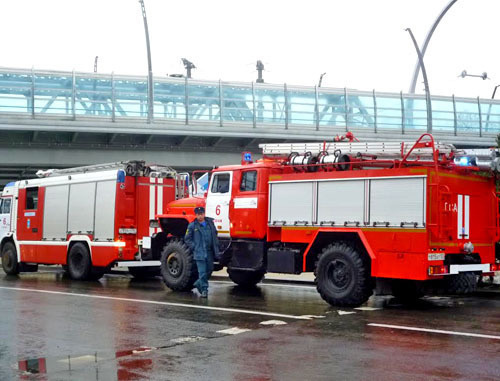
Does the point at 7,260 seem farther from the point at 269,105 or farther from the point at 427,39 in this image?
the point at 427,39

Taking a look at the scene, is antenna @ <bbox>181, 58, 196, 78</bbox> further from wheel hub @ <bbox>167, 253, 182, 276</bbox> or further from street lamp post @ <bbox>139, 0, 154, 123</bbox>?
wheel hub @ <bbox>167, 253, 182, 276</bbox>

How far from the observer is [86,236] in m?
18.9

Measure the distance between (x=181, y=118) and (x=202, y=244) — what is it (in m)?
18.4

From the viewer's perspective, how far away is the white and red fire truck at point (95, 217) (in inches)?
719

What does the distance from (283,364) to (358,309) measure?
16.3 ft

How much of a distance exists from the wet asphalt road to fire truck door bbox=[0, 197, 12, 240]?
7.39 m

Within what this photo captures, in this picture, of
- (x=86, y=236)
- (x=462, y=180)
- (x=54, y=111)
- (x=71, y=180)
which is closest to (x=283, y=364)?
(x=462, y=180)

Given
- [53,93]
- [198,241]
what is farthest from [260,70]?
[198,241]

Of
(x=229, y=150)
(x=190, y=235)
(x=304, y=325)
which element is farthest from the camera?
(x=229, y=150)

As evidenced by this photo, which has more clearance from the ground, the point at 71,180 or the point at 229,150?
the point at 229,150

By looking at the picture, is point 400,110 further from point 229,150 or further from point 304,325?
point 304,325

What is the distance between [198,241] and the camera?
46.7 feet

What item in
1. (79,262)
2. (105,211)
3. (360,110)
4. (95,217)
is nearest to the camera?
(105,211)

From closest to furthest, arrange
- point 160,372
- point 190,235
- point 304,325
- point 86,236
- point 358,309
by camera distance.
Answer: point 160,372, point 304,325, point 358,309, point 190,235, point 86,236
